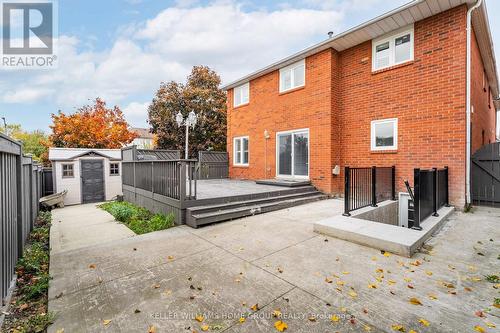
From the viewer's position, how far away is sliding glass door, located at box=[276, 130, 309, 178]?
10.0 meters

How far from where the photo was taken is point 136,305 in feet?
8.26

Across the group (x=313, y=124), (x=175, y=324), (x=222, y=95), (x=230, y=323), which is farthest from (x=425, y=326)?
(x=222, y=95)

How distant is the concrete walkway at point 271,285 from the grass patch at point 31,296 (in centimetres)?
11

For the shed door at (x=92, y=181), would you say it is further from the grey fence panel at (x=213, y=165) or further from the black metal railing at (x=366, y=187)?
the black metal railing at (x=366, y=187)

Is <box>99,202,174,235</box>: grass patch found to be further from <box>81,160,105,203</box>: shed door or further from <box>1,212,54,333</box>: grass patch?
<box>81,160,105,203</box>: shed door

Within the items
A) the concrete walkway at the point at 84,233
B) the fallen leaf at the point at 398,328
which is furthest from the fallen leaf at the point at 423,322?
the concrete walkway at the point at 84,233

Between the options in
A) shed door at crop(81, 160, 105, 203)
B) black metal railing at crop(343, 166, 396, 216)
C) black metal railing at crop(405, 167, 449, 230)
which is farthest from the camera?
shed door at crop(81, 160, 105, 203)

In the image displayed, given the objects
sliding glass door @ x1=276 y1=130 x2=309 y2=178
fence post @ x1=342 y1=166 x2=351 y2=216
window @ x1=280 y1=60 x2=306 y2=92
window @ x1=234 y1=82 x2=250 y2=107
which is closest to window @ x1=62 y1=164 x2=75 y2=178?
window @ x1=234 y1=82 x2=250 y2=107

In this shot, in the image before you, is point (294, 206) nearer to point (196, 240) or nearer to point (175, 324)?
point (196, 240)

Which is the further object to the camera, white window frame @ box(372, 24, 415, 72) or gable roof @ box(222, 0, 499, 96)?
white window frame @ box(372, 24, 415, 72)

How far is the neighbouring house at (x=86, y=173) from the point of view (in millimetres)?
12438

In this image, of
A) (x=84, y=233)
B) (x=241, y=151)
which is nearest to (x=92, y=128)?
(x=241, y=151)

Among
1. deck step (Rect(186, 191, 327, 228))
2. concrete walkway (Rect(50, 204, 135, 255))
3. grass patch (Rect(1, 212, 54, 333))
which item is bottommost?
concrete walkway (Rect(50, 204, 135, 255))

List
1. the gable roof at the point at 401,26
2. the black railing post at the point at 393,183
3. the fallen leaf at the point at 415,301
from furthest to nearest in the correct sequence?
the black railing post at the point at 393,183
the gable roof at the point at 401,26
the fallen leaf at the point at 415,301
